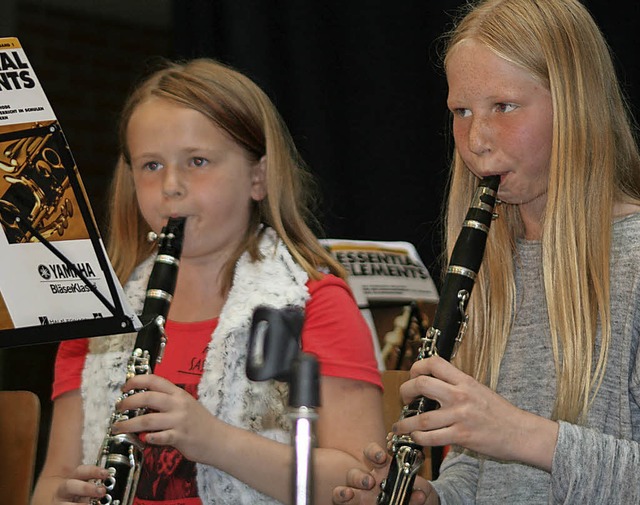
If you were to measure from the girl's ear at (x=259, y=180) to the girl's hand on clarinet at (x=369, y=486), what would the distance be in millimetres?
558

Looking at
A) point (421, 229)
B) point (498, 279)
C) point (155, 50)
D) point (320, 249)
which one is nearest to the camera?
point (498, 279)

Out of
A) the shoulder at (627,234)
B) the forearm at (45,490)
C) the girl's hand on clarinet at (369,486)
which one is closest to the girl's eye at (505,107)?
the shoulder at (627,234)

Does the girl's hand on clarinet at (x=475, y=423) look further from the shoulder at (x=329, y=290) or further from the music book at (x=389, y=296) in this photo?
the music book at (x=389, y=296)

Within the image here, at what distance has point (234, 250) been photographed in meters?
1.74

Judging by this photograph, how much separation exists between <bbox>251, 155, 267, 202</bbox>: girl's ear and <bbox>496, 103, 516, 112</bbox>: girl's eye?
52 cm

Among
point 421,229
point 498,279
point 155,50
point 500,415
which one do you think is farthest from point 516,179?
point 155,50

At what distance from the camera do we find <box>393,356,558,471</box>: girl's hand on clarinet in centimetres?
115

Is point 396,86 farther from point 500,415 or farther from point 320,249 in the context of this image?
point 500,415

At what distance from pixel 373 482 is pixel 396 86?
1.97 m

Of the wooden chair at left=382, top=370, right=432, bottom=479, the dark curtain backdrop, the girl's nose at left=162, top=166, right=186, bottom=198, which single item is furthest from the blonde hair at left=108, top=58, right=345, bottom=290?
the dark curtain backdrop

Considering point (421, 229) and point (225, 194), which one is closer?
point (225, 194)

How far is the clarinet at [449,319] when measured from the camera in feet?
4.07

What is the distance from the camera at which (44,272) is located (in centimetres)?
119

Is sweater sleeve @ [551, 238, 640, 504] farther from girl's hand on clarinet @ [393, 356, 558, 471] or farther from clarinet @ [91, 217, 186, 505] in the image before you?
clarinet @ [91, 217, 186, 505]
